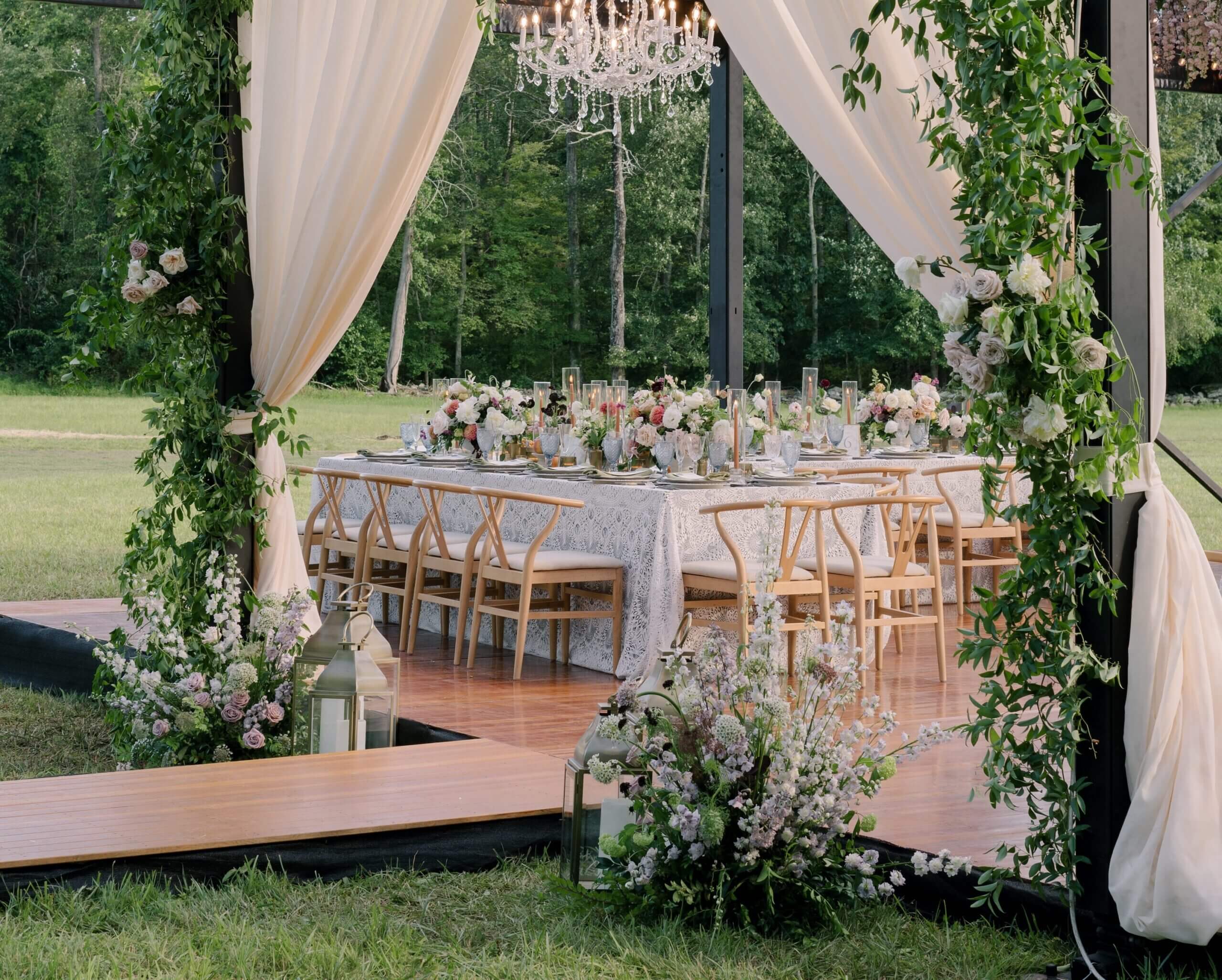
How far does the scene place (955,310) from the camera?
3170mm

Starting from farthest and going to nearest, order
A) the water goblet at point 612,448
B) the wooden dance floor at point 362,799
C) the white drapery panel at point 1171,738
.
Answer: the water goblet at point 612,448
the wooden dance floor at point 362,799
the white drapery panel at point 1171,738

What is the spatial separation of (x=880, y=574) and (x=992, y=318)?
3389 mm

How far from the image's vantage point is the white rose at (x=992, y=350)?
3131mm

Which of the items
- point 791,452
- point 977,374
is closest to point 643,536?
point 791,452

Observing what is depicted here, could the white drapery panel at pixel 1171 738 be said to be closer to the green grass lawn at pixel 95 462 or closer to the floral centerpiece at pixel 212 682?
the floral centerpiece at pixel 212 682

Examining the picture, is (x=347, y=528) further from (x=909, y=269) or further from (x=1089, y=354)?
(x=1089, y=354)

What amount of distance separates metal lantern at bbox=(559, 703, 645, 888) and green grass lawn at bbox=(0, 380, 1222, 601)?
7.14 metres

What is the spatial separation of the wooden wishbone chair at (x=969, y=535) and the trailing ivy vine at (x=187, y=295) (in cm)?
321

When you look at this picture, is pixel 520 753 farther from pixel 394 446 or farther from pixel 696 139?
pixel 696 139

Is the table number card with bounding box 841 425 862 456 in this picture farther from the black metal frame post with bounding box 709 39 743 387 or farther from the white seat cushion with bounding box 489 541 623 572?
the white seat cushion with bounding box 489 541 623 572

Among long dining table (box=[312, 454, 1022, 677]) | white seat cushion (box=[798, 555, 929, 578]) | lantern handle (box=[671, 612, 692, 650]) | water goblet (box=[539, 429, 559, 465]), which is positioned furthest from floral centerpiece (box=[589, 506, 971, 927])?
water goblet (box=[539, 429, 559, 465])

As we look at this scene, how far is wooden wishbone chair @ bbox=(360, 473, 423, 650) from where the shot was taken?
7207 mm

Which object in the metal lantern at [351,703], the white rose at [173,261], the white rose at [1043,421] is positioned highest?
the white rose at [173,261]

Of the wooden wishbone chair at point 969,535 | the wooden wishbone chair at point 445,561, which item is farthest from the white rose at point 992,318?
the wooden wishbone chair at point 969,535
